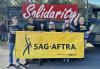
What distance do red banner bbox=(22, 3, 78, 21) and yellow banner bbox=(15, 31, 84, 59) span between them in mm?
3742

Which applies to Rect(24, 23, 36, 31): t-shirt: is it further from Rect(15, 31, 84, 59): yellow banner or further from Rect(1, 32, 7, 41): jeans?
Rect(1, 32, 7, 41): jeans

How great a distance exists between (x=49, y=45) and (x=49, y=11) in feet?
13.2

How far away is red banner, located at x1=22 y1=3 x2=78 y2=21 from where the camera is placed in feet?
50.7

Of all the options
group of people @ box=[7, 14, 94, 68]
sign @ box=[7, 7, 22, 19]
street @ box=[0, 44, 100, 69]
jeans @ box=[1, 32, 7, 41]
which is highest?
sign @ box=[7, 7, 22, 19]

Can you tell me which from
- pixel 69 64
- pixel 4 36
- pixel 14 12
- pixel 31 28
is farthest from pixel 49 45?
pixel 4 36

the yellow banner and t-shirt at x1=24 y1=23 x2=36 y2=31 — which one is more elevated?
t-shirt at x1=24 y1=23 x2=36 y2=31

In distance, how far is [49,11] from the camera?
51.0 ft

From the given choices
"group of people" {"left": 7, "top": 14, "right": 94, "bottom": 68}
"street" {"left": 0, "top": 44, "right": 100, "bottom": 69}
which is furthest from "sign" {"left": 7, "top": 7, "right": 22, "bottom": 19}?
"street" {"left": 0, "top": 44, "right": 100, "bottom": 69}

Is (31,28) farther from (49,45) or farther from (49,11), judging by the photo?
(49,11)

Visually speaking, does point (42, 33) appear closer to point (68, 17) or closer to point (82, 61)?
point (82, 61)

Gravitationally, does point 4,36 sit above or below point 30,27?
below

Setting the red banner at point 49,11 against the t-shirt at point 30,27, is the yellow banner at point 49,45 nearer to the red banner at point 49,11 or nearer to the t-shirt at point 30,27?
the t-shirt at point 30,27

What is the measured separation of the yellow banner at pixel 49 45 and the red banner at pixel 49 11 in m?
3.74

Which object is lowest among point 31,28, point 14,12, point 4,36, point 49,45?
point 4,36
